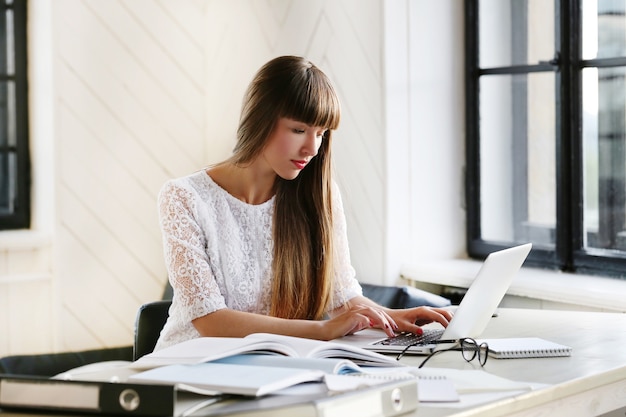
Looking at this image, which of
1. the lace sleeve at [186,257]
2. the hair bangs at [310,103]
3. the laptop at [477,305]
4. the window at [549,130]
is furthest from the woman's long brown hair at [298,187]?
the window at [549,130]

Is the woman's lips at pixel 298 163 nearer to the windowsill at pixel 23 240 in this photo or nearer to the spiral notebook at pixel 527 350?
the spiral notebook at pixel 527 350

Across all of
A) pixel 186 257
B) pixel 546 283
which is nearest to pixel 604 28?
pixel 546 283

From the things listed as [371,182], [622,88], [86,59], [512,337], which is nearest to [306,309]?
[512,337]

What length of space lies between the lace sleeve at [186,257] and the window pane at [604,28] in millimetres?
1598

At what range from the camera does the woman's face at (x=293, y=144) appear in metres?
2.38

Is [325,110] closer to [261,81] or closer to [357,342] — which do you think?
[261,81]

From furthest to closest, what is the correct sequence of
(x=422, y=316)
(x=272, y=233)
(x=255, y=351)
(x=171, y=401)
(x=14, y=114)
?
(x=14, y=114)
(x=272, y=233)
(x=422, y=316)
(x=255, y=351)
(x=171, y=401)

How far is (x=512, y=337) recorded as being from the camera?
2.20 meters

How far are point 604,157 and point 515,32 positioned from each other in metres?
0.61

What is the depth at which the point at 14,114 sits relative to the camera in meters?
3.68

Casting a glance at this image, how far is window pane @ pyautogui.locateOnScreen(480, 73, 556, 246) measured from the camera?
349 cm

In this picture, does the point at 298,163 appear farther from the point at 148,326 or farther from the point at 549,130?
the point at 549,130

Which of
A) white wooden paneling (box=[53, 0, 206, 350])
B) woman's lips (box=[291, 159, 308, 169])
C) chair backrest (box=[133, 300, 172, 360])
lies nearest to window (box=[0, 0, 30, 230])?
white wooden paneling (box=[53, 0, 206, 350])

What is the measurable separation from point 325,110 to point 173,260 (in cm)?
52
